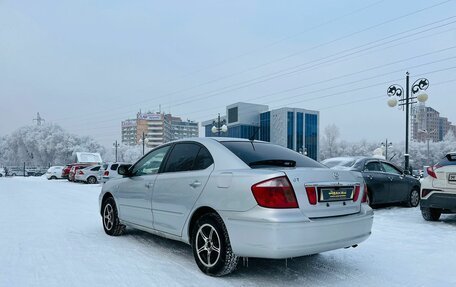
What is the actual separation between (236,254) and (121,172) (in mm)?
2894

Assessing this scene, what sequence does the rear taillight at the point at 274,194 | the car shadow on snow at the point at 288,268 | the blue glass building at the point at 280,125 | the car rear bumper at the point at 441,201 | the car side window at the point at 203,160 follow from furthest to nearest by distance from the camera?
the blue glass building at the point at 280,125
the car rear bumper at the point at 441,201
the car side window at the point at 203,160
the car shadow on snow at the point at 288,268
the rear taillight at the point at 274,194

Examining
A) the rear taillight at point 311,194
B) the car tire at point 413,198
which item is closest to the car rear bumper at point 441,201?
the car tire at point 413,198

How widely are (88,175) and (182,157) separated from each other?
76.9 feet

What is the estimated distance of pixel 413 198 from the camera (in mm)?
10828

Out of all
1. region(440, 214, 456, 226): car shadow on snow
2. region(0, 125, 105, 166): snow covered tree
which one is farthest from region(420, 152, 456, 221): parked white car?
region(0, 125, 105, 166): snow covered tree

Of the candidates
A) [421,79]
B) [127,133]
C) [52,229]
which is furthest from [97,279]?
[127,133]

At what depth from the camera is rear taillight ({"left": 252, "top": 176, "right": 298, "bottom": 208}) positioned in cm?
370

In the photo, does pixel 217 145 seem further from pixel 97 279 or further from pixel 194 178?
pixel 97 279

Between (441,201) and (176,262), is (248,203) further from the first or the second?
(441,201)

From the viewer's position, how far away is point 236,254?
386 cm

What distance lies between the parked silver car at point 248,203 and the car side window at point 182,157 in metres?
0.02

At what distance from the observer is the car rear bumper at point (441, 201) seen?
7176mm

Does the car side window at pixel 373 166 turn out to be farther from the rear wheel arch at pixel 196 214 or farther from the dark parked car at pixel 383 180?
the rear wheel arch at pixel 196 214

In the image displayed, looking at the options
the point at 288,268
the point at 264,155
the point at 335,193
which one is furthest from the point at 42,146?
the point at 335,193
